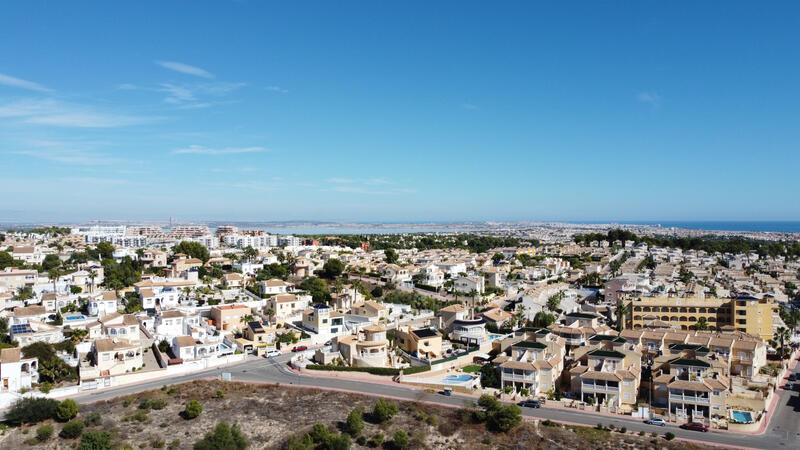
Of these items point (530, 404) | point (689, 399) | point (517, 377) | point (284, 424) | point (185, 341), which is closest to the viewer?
point (284, 424)

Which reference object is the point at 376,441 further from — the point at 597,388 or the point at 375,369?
the point at 597,388

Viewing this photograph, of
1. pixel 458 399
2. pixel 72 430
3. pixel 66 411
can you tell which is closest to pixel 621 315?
pixel 458 399

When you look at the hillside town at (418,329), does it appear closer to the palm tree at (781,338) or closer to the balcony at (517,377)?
the balcony at (517,377)

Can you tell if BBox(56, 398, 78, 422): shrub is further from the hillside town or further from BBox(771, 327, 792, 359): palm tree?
BBox(771, 327, 792, 359): palm tree

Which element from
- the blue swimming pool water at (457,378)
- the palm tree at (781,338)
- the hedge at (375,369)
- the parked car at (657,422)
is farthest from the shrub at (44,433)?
the palm tree at (781,338)

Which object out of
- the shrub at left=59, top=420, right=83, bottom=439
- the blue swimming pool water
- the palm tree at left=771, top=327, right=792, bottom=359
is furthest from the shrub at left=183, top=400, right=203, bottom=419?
the palm tree at left=771, top=327, right=792, bottom=359

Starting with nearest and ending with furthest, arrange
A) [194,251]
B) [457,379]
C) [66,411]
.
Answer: [66,411] → [457,379] → [194,251]

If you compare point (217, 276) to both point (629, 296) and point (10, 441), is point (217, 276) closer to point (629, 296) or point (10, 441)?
point (10, 441)
